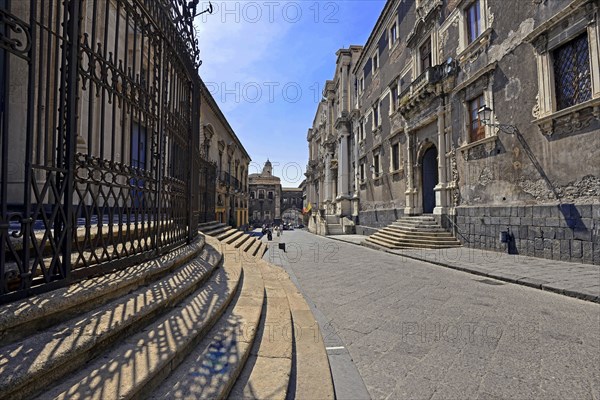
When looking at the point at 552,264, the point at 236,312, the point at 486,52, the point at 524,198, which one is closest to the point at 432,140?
the point at 486,52

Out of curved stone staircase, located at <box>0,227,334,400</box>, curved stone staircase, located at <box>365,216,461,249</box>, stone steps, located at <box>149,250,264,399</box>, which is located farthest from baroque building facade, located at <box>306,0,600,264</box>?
stone steps, located at <box>149,250,264,399</box>

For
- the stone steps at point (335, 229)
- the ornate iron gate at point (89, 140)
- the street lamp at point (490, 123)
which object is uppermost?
the street lamp at point (490, 123)

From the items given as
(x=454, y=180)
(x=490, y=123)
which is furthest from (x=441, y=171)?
(x=490, y=123)

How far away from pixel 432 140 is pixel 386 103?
5750 mm

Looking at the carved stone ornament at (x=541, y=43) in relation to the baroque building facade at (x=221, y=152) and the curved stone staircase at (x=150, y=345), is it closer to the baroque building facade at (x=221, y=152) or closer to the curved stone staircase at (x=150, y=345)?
the curved stone staircase at (x=150, y=345)

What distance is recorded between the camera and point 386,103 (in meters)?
17.9

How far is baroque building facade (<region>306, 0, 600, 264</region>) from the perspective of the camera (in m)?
6.77

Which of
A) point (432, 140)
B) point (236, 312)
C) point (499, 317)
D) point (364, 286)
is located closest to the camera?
point (236, 312)

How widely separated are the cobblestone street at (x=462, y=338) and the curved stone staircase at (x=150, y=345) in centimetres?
57

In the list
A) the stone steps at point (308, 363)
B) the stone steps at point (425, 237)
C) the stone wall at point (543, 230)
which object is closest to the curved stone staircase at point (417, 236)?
the stone steps at point (425, 237)

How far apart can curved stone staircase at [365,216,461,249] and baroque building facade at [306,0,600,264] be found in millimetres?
507

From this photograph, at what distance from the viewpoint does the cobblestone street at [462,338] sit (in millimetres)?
2240

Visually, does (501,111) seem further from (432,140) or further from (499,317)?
(499,317)

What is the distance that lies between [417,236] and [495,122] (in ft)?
15.9
